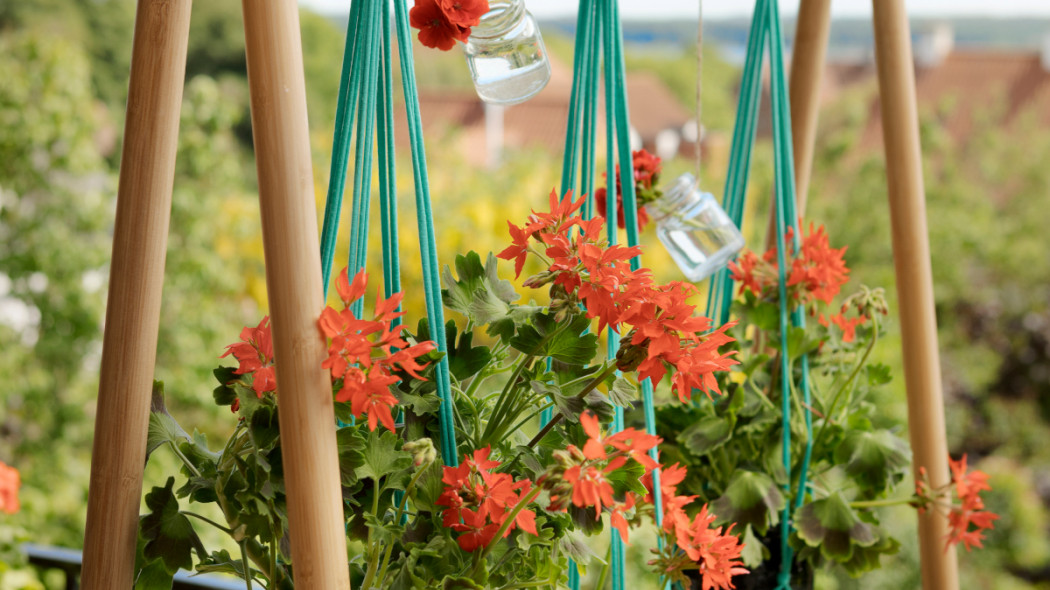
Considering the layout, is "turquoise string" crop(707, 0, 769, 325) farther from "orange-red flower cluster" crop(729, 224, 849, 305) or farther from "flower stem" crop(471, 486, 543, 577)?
"flower stem" crop(471, 486, 543, 577)

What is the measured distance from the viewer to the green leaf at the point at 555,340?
1.77ft

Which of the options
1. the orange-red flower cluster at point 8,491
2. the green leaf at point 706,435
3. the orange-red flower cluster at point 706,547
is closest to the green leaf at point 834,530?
the green leaf at point 706,435

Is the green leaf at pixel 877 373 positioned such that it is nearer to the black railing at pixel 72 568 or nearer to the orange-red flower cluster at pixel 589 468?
the orange-red flower cluster at pixel 589 468

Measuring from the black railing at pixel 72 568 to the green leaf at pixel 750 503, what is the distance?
0.64 meters

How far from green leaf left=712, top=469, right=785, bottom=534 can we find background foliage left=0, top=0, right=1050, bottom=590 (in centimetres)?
102

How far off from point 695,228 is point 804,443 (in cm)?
24

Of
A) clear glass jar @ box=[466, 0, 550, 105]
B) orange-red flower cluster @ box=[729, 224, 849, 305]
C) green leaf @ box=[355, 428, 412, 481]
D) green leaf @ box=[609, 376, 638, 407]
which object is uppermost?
clear glass jar @ box=[466, 0, 550, 105]

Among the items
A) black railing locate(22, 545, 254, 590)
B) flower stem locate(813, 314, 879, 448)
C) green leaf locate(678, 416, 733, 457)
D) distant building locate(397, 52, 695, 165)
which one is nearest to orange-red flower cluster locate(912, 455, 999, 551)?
flower stem locate(813, 314, 879, 448)

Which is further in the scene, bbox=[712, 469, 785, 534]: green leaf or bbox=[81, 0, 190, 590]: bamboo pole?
bbox=[712, 469, 785, 534]: green leaf

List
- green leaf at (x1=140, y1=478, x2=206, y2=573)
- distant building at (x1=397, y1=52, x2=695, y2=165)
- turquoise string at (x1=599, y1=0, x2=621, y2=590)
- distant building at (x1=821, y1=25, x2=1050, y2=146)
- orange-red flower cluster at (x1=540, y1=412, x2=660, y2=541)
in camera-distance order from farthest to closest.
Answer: distant building at (x1=397, y1=52, x2=695, y2=165) < distant building at (x1=821, y1=25, x2=1050, y2=146) < turquoise string at (x1=599, y1=0, x2=621, y2=590) < green leaf at (x1=140, y1=478, x2=206, y2=573) < orange-red flower cluster at (x1=540, y1=412, x2=660, y2=541)

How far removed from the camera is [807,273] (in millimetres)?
821

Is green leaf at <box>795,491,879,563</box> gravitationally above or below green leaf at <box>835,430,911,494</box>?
below

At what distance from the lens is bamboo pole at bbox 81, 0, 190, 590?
1.70ft

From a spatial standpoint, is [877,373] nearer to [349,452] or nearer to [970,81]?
[349,452]
